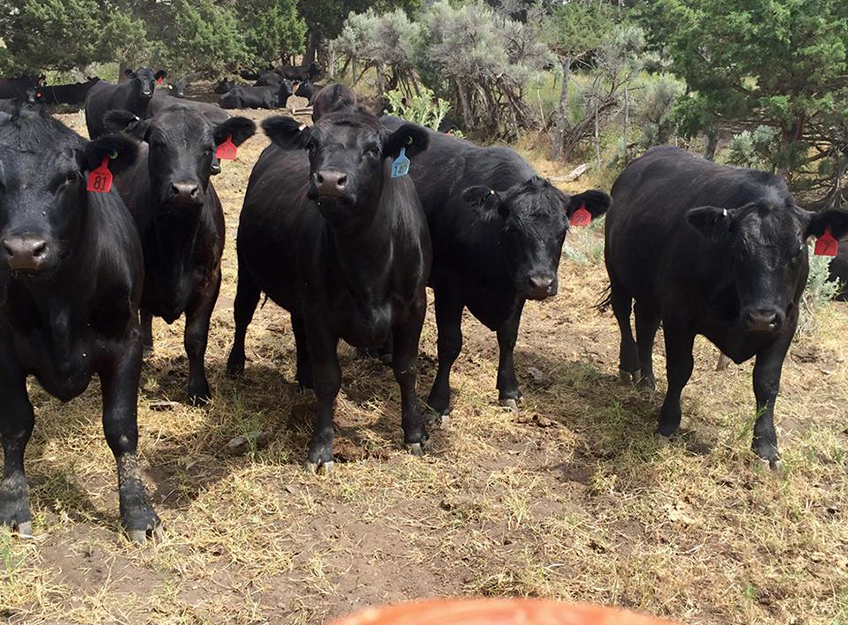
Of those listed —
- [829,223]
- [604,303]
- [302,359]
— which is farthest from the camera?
[604,303]

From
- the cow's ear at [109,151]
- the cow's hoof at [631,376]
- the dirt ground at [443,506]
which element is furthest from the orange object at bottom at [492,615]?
the cow's hoof at [631,376]

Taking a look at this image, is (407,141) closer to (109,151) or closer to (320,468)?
(109,151)

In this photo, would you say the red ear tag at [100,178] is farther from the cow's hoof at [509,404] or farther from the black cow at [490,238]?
the cow's hoof at [509,404]

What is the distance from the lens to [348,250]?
4.53 metres

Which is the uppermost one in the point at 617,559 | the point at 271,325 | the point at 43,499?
the point at 617,559

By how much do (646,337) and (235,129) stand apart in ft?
11.6

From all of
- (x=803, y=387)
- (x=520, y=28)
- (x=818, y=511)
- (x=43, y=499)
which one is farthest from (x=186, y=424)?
(x=520, y=28)

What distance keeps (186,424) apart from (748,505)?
3628mm

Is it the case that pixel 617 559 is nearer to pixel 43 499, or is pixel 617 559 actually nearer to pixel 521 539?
pixel 521 539

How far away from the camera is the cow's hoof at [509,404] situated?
5.78 m

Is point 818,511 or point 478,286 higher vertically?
point 478,286

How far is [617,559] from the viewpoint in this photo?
393cm

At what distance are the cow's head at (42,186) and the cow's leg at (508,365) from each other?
301cm

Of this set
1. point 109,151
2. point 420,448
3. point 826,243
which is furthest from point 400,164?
point 826,243
